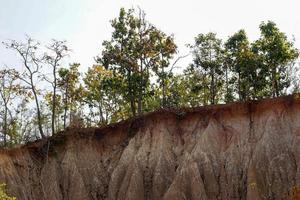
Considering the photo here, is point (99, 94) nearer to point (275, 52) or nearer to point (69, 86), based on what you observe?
point (69, 86)

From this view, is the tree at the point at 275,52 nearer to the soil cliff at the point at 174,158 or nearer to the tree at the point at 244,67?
the tree at the point at 244,67

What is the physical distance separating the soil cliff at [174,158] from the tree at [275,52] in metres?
11.9

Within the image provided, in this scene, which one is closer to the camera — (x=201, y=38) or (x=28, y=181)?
(x=28, y=181)

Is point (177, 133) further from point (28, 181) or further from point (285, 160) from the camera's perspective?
point (28, 181)

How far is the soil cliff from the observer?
28.9 meters

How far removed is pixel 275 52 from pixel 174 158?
15.9m

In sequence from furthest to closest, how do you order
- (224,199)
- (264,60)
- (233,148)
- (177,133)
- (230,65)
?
(230,65)
(264,60)
(177,133)
(233,148)
(224,199)

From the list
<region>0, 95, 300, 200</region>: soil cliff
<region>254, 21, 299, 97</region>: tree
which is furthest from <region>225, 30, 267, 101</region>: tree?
<region>0, 95, 300, 200</region>: soil cliff

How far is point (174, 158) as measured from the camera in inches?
1256

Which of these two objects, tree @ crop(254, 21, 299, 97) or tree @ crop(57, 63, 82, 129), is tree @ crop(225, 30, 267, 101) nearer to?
tree @ crop(254, 21, 299, 97)

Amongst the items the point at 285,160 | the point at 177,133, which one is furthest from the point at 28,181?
the point at 285,160

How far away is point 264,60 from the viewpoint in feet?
146

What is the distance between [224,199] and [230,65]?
70.4ft

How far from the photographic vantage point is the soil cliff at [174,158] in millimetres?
28875
